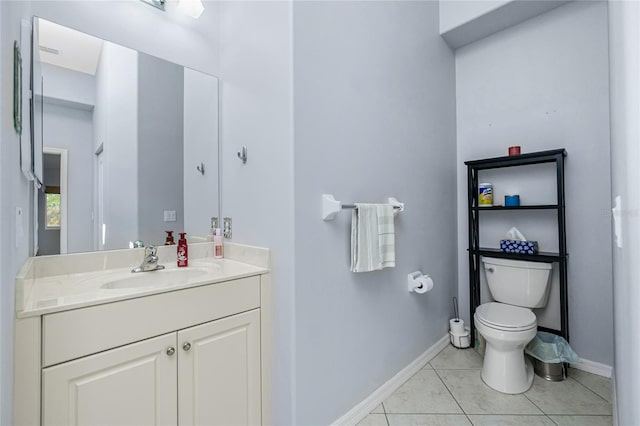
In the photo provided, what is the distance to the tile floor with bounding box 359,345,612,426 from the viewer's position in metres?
1.53

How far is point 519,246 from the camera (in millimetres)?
2096

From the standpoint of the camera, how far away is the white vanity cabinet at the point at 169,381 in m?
0.91

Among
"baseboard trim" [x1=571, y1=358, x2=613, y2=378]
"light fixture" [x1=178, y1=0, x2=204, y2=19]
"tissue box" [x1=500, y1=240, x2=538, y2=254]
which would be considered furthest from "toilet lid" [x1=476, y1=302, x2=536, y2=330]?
"light fixture" [x1=178, y1=0, x2=204, y2=19]

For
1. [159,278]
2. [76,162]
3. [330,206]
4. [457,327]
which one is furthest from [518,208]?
[76,162]

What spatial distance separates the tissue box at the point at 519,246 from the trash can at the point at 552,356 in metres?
0.57

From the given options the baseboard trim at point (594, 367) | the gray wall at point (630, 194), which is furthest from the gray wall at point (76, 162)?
the baseboard trim at point (594, 367)

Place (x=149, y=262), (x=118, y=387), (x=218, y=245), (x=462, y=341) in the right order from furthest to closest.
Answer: (x=462, y=341) < (x=218, y=245) < (x=149, y=262) < (x=118, y=387)

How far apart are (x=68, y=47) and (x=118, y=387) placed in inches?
58.1

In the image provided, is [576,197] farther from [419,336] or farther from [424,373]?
[424,373]

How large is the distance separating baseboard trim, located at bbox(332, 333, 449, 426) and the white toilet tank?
0.61 m

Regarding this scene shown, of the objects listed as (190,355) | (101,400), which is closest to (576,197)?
(190,355)

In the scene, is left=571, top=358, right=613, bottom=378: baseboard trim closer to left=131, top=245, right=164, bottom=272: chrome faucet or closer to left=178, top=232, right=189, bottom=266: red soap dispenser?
left=178, top=232, right=189, bottom=266: red soap dispenser

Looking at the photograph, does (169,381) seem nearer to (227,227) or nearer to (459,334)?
(227,227)

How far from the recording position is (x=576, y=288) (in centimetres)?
204
